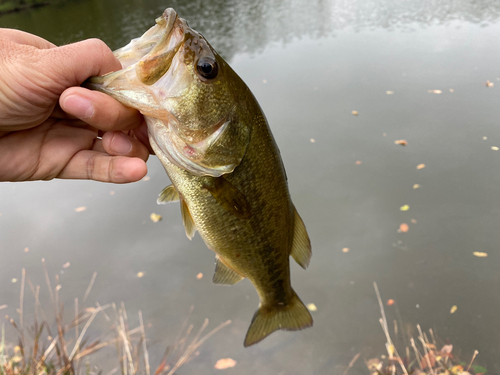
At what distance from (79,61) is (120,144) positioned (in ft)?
1.64

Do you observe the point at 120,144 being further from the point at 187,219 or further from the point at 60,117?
the point at 187,219

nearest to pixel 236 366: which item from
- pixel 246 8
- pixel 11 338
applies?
pixel 11 338

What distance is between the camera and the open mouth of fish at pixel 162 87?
1.27 m

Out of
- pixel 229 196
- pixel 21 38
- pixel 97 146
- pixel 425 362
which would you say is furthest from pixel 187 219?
pixel 425 362

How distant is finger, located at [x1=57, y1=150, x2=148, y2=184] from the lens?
177 centimetres

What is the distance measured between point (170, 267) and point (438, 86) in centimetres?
610

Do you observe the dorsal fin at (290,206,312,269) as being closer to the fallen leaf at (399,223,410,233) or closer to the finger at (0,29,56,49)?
the finger at (0,29,56,49)

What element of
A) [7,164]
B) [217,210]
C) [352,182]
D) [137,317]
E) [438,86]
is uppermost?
[7,164]

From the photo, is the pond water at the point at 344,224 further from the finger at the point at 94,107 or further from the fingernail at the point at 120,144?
the finger at the point at 94,107

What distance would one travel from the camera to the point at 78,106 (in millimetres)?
1336

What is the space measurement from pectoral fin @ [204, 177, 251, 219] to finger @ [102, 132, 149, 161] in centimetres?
55

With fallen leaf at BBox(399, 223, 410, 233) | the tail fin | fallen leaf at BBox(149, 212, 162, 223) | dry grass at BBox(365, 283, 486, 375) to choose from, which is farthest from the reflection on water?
dry grass at BBox(365, 283, 486, 375)

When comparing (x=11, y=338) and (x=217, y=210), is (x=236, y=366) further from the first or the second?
(x=11, y=338)

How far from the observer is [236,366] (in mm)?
2979
